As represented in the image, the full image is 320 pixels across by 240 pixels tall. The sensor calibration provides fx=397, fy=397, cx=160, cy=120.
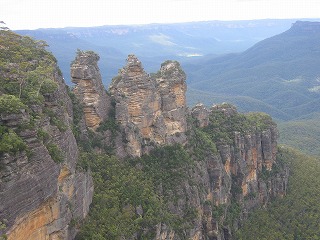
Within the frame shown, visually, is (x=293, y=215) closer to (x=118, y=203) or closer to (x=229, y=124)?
(x=229, y=124)

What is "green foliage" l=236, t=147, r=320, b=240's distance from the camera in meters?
46.8

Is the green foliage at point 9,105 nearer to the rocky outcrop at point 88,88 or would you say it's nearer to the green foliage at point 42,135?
the green foliage at point 42,135

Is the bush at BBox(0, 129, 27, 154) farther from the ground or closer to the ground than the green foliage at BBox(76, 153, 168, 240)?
farther from the ground

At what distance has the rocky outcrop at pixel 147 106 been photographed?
3972cm

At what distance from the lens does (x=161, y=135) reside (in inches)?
1678

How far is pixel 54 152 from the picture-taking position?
2228 cm

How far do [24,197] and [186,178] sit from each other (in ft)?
75.9

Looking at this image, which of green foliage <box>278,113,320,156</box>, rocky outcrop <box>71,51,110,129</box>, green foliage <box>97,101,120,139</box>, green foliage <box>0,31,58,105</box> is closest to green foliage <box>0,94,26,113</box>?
green foliage <box>0,31,58,105</box>

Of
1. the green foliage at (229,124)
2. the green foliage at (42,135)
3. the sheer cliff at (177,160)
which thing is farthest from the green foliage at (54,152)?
the green foliage at (229,124)

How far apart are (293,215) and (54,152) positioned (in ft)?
125

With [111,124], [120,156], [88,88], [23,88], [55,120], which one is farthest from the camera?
[111,124]

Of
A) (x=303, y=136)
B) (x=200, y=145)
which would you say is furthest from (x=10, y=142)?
(x=303, y=136)

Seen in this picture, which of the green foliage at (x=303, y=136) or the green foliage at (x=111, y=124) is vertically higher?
the green foliage at (x=111, y=124)

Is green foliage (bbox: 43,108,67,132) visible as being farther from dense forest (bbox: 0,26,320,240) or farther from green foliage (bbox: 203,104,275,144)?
green foliage (bbox: 203,104,275,144)
